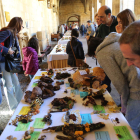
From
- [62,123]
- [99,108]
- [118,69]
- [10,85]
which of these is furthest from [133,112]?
[10,85]

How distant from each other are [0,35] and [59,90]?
139cm

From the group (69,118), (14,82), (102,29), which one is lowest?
(14,82)

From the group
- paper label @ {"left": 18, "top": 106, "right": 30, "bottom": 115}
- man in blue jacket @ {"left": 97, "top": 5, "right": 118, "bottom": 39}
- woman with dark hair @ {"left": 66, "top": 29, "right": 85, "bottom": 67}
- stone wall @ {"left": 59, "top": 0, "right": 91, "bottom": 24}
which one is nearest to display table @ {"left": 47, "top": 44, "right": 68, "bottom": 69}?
woman with dark hair @ {"left": 66, "top": 29, "right": 85, "bottom": 67}

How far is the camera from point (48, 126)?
133 centimetres

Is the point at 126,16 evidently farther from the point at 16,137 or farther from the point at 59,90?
the point at 16,137

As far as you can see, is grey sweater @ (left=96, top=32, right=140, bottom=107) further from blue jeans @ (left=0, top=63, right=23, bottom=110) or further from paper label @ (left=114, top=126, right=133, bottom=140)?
blue jeans @ (left=0, top=63, right=23, bottom=110)

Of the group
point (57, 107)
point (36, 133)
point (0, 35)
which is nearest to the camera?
point (36, 133)

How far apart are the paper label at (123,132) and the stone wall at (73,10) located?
1096 inches

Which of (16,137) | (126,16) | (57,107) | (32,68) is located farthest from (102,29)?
(16,137)

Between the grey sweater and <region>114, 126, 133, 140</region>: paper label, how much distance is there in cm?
40

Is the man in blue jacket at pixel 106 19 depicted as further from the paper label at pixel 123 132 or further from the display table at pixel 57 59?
the paper label at pixel 123 132

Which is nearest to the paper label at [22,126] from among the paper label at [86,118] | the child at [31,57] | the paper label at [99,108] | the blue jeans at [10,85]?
the paper label at [86,118]

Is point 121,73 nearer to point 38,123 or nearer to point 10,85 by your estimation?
point 38,123

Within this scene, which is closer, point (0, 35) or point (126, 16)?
point (126, 16)
